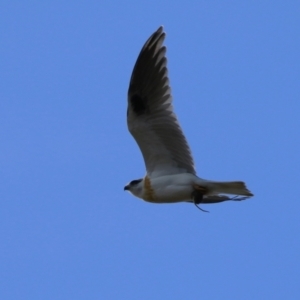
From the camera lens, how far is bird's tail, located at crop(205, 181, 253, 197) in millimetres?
Answer: 8336

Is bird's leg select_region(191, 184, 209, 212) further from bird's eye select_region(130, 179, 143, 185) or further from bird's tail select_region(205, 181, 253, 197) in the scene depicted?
bird's eye select_region(130, 179, 143, 185)

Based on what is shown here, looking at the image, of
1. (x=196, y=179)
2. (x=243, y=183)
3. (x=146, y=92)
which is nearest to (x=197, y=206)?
(x=196, y=179)

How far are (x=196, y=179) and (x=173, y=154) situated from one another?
597mm

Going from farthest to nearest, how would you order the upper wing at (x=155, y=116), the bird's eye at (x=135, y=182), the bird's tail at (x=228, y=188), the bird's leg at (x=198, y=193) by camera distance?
the bird's eye at (x=135, y=182)
the upper wing at (x=155, y=116)
the bird's leg at (x=198, y=193)
the bird's tail at (x=228, y=188)

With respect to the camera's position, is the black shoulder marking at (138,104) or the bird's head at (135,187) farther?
the bird's head at (135,187)

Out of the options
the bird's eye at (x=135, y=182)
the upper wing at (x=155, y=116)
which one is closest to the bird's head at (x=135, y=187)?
the bird's eye at (x=135, y=182)

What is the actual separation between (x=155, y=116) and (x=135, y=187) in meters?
1.18

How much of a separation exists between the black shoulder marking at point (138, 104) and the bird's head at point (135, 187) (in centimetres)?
111

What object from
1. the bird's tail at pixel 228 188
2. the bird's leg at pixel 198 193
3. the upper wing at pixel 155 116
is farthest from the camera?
the upper wing at pixel 155 116

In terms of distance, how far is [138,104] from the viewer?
9312mm

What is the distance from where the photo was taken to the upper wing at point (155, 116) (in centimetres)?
923

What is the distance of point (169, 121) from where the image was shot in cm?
923

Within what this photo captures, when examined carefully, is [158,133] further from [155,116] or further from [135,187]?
[135,187]

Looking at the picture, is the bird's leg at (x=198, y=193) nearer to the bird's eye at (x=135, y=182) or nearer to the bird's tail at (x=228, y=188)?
the bird's tail at (x=228, y=188)
